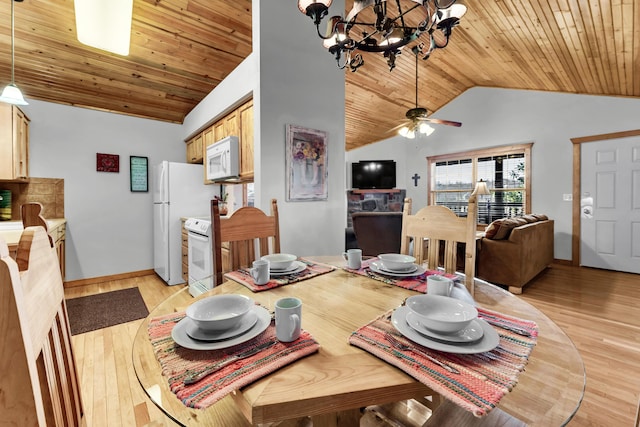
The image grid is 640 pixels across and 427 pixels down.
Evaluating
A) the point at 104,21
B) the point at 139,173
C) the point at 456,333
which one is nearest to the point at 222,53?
the point at 104,21

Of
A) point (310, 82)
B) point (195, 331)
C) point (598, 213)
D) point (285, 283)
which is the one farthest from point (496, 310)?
point (598, 213)

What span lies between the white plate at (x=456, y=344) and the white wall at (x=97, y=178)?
4.44 metres

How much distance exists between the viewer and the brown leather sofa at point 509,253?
127 inches

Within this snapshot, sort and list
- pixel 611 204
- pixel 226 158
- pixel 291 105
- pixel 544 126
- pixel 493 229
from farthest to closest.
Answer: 1. pixel 544 126
2. pixel 611 204
3. pixel 493 229
4. pixel 226 158
5. pixel 291 105

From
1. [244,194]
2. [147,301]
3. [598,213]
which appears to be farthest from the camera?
[598,213]

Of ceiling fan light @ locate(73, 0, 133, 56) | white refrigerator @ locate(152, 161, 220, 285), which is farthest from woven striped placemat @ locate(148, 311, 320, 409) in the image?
white refrigerator @ locate(152, 161, 220, 285)

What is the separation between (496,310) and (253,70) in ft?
7.98

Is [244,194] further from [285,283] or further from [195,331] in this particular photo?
[195,331]

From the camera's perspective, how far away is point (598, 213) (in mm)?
4379

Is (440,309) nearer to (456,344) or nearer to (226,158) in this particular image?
(456,344)

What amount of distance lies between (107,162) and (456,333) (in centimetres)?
467

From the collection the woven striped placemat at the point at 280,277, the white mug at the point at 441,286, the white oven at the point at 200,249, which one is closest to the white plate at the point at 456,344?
the white mug at the point at 441,286

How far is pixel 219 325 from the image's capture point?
28.1 inches

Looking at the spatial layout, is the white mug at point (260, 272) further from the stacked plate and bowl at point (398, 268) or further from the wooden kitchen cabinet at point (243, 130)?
the wooden kitchen cabinet at point (243, 130)
